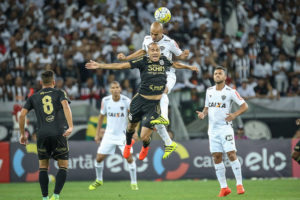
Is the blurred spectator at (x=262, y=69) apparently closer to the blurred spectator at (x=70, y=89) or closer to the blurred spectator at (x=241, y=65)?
the blurred spectator at (x=241, y=65)

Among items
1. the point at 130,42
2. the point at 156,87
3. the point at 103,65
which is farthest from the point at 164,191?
the point at 130,42

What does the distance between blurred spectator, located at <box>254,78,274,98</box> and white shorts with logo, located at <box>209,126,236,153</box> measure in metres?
7.47

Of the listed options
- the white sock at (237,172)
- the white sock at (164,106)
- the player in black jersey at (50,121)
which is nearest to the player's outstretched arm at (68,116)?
the player in black jersey at (50,121)

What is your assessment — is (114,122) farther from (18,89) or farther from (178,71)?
(18,89)

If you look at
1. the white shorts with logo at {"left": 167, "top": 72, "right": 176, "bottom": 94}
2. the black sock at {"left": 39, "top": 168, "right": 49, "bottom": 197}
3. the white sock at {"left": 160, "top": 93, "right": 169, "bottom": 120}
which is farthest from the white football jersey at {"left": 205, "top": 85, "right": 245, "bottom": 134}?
the black sock at {"left": 39, "top": 168, "right": 49, "bottom": 197}

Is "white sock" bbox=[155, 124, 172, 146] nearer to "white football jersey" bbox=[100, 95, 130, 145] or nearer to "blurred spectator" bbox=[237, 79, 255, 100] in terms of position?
"white football jersey" bbox=[100, 95, 130, 145]

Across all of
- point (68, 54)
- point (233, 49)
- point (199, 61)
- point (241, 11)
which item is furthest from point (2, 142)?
point (241, 11)

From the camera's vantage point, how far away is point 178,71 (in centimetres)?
2133

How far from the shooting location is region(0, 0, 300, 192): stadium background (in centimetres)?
1984

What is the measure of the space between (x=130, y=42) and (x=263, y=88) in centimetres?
575

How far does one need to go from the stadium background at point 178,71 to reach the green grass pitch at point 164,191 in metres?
1.03

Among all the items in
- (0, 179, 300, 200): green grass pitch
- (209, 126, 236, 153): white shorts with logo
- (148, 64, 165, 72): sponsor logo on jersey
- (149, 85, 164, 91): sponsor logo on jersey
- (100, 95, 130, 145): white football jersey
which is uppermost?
(148, 64, 165, 72): sponsor logo on jersey

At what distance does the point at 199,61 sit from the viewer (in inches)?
881

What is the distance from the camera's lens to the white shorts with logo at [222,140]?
1370cm
